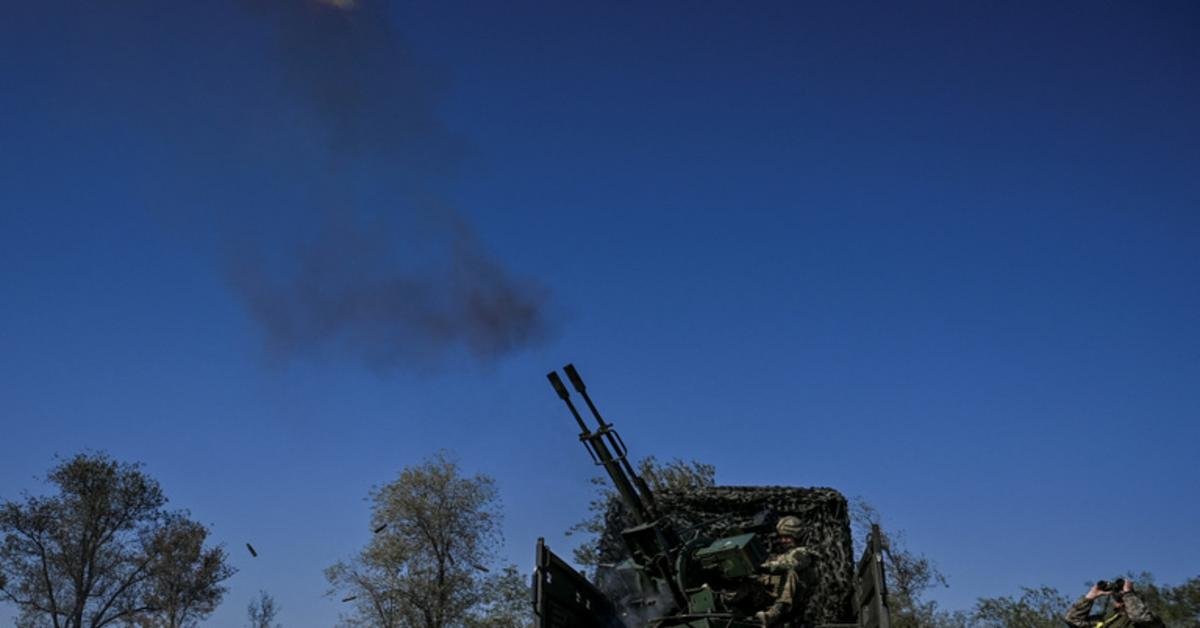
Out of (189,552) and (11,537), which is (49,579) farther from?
(189,552)

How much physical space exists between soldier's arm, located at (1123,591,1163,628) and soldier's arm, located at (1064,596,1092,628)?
0.80 metres

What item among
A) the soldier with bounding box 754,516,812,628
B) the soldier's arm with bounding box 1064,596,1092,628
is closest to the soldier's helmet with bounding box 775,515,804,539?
the soldier with bounding box 754,516,812,628

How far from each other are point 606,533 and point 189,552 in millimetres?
36324

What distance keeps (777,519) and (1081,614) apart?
182 inches

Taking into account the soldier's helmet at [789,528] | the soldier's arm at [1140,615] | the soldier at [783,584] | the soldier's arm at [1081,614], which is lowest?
the soldier's arm at [1140,615]

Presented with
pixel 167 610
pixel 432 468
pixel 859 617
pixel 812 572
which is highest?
pixel 432 468

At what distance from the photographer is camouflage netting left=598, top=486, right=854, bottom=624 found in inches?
562

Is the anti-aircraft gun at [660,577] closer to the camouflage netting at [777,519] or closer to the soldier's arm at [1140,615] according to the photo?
the camouflage netting at [777,519]

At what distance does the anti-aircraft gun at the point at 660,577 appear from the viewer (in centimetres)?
1164

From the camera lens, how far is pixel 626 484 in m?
12.9

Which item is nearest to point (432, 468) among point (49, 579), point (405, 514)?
point (405, 514)

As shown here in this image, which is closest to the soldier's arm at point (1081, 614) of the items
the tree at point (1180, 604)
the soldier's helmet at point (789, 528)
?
the soldier's helmet at point (789, 528)

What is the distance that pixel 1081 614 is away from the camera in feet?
38.3

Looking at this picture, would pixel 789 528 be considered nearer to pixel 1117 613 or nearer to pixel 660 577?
pixel 660 577
